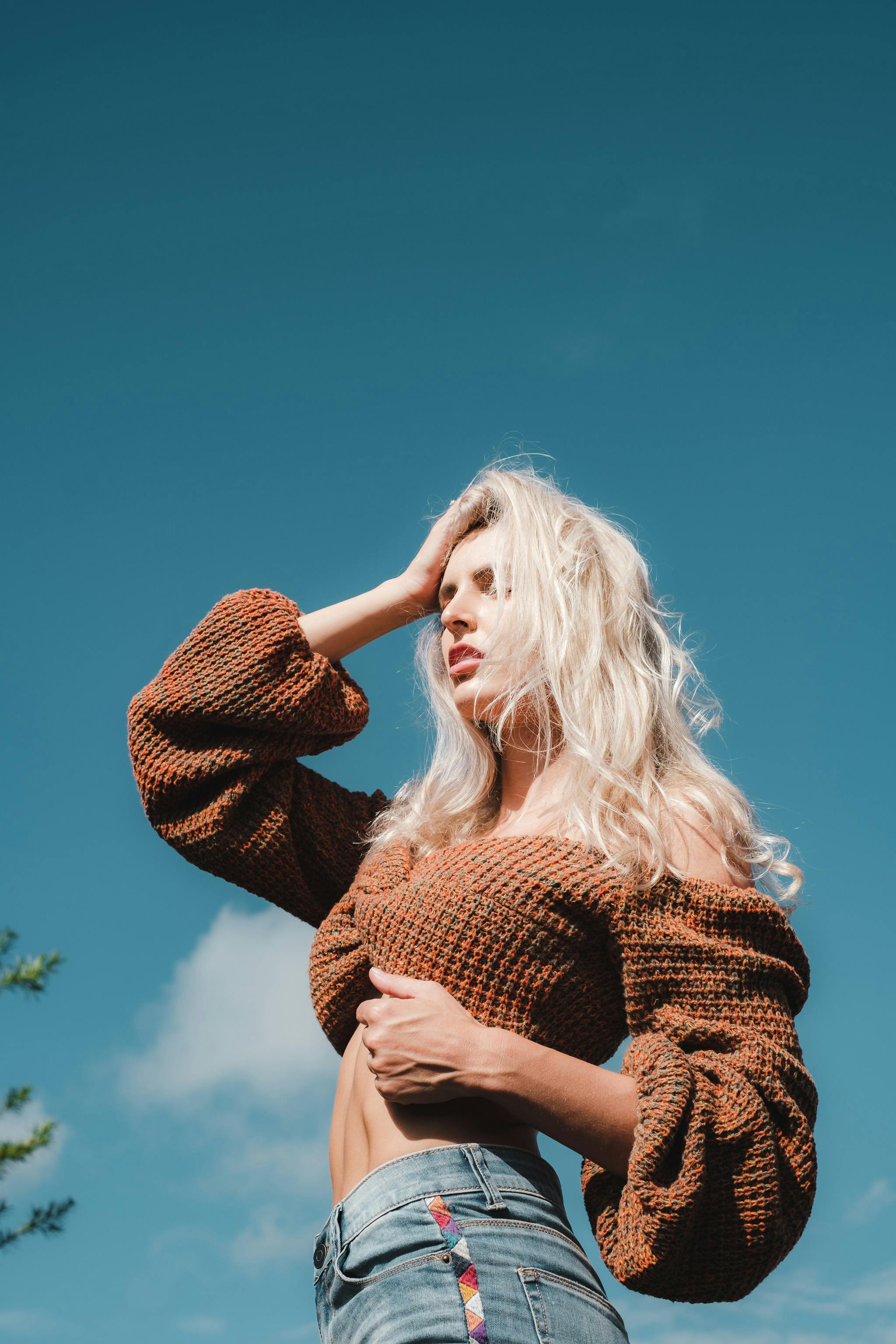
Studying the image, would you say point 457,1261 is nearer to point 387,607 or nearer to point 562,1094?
point 562,1094

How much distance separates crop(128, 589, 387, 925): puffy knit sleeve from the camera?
326 centimetres

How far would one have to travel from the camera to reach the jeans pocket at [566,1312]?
2129mm

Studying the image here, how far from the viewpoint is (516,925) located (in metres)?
2.61

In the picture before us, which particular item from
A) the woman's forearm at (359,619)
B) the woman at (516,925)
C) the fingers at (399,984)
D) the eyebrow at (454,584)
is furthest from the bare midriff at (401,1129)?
the eyebrow at (454,584)

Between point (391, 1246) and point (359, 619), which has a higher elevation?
point (359, 619)

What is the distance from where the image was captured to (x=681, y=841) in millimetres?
2809

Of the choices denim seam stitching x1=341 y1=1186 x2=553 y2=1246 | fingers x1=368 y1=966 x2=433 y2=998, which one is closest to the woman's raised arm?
fingers x1=368 y1=966 x2=433 y2=998

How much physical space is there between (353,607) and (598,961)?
146 cm

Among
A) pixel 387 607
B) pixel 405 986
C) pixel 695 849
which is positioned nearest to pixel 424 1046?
pixel 405 986

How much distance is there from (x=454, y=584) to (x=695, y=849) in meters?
1.24

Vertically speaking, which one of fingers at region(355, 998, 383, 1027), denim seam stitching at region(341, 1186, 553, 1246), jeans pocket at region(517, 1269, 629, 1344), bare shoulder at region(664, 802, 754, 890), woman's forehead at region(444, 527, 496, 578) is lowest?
jeans pocket at region(517, 1269, 629, 1344)

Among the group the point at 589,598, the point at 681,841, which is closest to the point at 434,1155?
the point at 681,841

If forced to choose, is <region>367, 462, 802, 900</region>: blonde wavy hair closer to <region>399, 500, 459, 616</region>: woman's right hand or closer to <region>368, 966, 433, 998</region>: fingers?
<region>399, 500, 459, 616</region>: woman's right hand

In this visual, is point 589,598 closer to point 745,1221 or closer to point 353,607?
point 353,607
